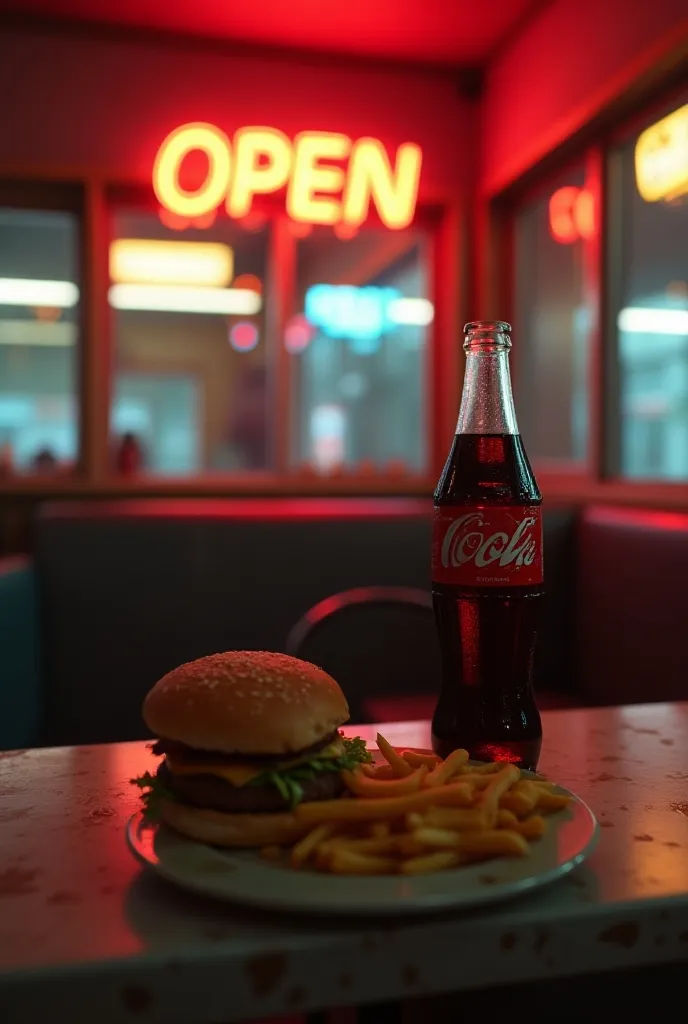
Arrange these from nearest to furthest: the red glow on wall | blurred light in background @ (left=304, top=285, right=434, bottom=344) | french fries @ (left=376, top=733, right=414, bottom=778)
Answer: french fries @ (left=376, top=733, right=414, bottom=778)
the red glow on wall
blurred light in background @ (left=304, top=285, right=434, bottom=344)

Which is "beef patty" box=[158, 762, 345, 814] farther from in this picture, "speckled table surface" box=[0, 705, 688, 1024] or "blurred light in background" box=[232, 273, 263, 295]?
"blurred light in background" box=[232, 273, 263, 295]

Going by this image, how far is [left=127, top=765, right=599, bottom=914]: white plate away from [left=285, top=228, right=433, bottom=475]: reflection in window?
13.6 ft

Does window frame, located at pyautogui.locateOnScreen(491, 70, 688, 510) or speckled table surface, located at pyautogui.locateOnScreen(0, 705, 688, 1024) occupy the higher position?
window frame, located at pyautogui.locateOnScreen(491, 70, 688, 510)

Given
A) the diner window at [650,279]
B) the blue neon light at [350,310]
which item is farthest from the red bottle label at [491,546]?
the blue neon light at [350,310]

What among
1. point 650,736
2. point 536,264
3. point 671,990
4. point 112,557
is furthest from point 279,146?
point 671,990

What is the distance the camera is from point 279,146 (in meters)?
4.29

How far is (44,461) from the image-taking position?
446 centimetres

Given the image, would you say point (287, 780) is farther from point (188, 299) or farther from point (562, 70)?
point (188, 299)

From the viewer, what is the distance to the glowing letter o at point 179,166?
4191 mm

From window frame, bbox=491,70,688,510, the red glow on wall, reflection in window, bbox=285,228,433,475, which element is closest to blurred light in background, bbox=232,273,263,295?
reflection in window, bbox=285,228,433,475

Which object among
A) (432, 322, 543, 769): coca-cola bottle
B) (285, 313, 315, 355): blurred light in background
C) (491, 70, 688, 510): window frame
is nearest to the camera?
(432, 322, 543, 769): coca-cola bottle

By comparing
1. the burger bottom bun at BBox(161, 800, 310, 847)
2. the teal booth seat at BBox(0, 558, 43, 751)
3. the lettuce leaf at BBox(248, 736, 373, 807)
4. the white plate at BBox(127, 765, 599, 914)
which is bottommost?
the teal booth seat at BBox(0, 558, 43, 751)

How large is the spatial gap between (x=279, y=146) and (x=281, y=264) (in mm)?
573

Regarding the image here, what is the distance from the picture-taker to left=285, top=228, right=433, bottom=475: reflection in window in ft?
16.1
